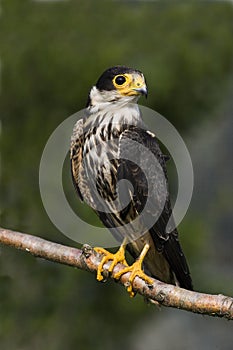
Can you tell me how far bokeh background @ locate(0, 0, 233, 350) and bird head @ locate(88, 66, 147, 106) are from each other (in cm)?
260

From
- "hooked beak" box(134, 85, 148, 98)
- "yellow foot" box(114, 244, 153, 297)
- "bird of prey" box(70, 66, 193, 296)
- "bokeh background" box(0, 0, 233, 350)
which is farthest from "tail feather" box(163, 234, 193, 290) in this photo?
"bokeh background" box(0, 0, 233, 350)

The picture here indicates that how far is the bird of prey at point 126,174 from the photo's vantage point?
415 cm

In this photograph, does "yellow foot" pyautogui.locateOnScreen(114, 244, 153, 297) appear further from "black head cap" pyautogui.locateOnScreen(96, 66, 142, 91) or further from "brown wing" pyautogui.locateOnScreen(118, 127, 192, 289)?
"black head cap" pyautogui.locateOnScreen(96, 66, 142, 91)

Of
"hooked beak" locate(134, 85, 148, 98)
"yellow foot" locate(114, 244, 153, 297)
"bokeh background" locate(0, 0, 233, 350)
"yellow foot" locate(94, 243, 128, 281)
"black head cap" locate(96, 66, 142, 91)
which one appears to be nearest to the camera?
"yellow foot" locate(114, 244, 153, 297)

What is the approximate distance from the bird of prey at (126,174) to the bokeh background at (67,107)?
2518mm

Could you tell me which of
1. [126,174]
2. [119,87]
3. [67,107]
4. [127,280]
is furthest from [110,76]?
[67,107]

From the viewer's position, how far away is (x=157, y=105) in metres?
8.43

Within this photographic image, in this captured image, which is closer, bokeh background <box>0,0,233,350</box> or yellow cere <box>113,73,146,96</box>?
yellow cere <box>113,73,146,96</box>

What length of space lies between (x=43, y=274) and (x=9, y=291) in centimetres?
39

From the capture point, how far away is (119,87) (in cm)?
422

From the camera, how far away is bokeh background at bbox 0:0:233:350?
796 centimetres

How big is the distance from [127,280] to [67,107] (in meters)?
4.29

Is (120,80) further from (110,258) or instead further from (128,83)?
(110,258)

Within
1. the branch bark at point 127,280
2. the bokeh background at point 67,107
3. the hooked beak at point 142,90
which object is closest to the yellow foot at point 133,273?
the branch bark at point 127,280
